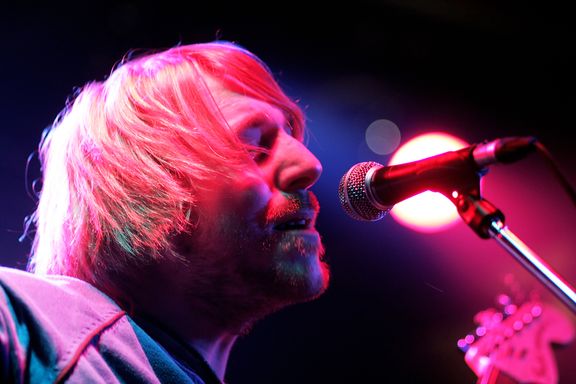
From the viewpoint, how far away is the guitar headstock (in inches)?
91.0

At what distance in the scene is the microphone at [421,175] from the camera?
0.89m

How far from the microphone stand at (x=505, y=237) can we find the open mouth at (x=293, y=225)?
1.81ft

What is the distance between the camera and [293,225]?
144 centimetres

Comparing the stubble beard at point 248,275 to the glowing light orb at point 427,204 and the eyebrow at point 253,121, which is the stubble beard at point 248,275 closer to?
the eyebrow at point 253,121

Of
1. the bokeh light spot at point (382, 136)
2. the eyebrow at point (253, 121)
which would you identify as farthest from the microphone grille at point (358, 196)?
the bokeh light spot at point (382, 136)

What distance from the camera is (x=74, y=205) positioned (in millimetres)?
1533

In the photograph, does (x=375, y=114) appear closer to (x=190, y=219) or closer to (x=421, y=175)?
(x=190, y=219)

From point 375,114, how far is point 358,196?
112 inches

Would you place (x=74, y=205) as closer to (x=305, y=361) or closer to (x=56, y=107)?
(x=56, y=107)

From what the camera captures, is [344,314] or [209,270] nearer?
[209,270]

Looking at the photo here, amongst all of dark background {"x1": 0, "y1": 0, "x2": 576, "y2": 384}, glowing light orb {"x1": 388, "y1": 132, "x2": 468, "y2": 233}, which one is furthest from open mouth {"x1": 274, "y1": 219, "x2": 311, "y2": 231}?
glowing light orb {"x1": 388, "y1": 132, "x2": 468, "y2": 233}

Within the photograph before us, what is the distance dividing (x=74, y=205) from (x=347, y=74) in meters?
2.51

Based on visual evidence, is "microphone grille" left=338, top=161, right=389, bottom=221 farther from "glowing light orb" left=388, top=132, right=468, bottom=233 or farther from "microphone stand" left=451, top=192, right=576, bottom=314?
"glowing light orb" left=388, top=132, right=468, bottom=233

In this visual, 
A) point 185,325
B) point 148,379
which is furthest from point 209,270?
point 148,379
